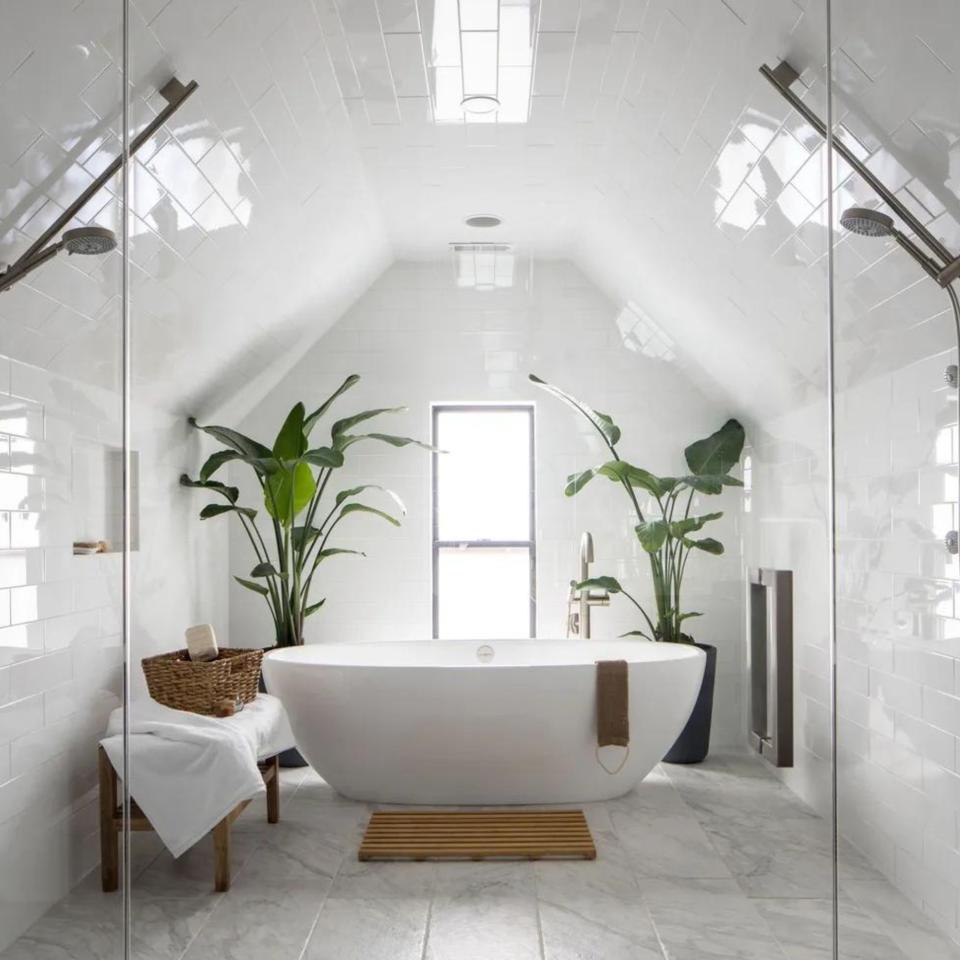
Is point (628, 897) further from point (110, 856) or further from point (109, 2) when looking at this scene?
point (109, 2)

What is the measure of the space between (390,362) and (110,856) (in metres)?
1.39

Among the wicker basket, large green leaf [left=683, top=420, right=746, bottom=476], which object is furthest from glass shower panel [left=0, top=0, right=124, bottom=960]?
large green leaf [left=683, top=420, right=746, bottom=476]

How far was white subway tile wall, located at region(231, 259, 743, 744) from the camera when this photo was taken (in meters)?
2.33

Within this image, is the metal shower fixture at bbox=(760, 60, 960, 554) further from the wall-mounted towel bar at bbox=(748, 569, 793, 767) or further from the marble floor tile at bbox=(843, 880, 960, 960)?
the marble floor tile at bbox=(843, 880, 960, 960)

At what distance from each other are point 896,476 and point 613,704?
43.5 inches

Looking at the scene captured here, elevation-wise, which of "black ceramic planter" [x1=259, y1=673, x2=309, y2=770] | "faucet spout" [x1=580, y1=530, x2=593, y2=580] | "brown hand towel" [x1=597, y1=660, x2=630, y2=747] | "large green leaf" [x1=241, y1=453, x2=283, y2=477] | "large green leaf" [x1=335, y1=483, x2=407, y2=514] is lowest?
"black ceramic planter" [x1=259, y1=673, x2=309, y2=770]

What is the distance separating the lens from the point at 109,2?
2178 mm

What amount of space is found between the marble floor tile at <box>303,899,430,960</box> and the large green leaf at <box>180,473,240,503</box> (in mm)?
1042

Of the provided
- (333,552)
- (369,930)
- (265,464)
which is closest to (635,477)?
(333,552)

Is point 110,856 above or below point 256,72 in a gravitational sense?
below

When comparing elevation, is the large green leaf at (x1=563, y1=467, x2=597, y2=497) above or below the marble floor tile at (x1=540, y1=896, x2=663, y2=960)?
above

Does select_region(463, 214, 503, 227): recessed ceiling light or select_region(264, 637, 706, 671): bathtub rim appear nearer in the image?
select_region(264, 637, 706, 671): bathtub rim

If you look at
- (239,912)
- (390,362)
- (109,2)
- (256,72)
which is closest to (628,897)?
(239,912)

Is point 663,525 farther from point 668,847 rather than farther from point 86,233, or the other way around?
point 86,233
